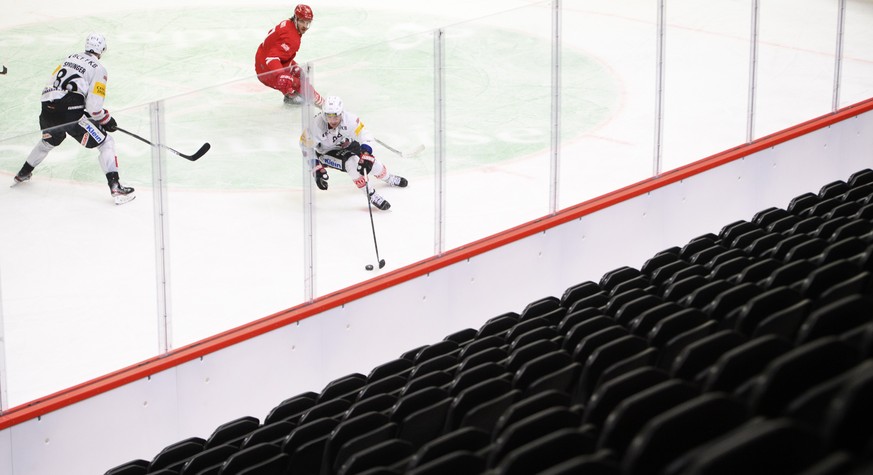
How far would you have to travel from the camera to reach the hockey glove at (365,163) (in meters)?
7.59

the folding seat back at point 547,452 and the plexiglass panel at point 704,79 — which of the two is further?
the plexiglass panel at point 704,79

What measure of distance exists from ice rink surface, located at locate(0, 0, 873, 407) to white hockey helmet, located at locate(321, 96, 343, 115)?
0.06 m

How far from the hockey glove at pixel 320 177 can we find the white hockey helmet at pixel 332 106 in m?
0.37

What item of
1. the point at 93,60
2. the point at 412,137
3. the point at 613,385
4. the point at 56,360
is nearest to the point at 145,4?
the point at 93,60

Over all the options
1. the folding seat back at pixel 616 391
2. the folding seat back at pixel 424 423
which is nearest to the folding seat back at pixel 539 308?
the folding seat back at pixel 424 423

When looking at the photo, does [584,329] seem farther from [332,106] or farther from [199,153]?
[332,106]

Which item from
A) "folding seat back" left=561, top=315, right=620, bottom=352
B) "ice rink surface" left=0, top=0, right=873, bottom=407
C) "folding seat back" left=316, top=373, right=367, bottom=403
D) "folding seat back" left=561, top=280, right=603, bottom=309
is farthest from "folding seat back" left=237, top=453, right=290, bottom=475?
"folding seat back" left=561, top=280, right=603, bottom=309

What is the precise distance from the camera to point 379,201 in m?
7.63

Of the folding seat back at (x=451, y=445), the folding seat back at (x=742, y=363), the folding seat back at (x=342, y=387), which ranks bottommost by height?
the folding seat back at (x=342, y=387)

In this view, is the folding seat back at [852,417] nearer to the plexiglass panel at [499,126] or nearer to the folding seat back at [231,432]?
the folding seat back at [231,432]

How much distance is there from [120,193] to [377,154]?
74.0 inches

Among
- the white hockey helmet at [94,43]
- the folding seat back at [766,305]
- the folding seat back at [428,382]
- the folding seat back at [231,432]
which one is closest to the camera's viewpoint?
the folding seat back at [766,305]

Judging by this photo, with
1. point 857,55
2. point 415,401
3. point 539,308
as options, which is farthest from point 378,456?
point 857,55

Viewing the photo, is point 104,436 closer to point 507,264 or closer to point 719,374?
point 507,264
